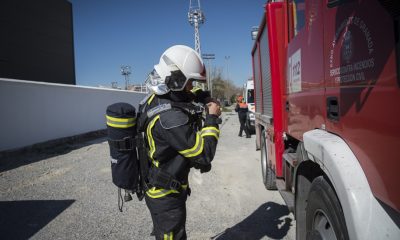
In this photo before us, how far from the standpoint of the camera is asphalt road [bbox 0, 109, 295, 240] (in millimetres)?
4004

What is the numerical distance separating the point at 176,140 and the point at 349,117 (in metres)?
1.05

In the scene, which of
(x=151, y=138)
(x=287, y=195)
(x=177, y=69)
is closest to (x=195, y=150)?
(x=151, y=138)

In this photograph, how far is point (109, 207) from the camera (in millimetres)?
4988

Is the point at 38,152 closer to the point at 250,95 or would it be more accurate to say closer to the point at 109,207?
the point at 109,207

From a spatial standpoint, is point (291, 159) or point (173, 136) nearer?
point (173, 136)

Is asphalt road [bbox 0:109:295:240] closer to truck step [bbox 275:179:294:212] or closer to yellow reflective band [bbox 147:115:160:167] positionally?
truck step [bbox 275:179:294:212]

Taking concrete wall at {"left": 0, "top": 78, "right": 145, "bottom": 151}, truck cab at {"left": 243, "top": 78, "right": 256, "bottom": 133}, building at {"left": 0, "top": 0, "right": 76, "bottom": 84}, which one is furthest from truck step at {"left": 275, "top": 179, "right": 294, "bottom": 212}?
building at {"left": 0, "top": 0, "right": 76, "bottom": 84}

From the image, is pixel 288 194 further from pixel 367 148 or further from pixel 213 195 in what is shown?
pixel 213 195

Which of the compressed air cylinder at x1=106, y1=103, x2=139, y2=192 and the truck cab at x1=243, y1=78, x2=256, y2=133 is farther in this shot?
the truck cab at x1=243, y1=78, x2=256, y2=133

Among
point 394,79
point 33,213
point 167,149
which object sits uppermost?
point 394,79

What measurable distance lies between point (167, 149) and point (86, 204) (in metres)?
3.46

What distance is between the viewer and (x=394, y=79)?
1186mm

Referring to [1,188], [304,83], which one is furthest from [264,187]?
[1,188]

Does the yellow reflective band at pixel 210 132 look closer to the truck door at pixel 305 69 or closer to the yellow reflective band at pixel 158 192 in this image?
the yellow reflective band at pixel 158 192
